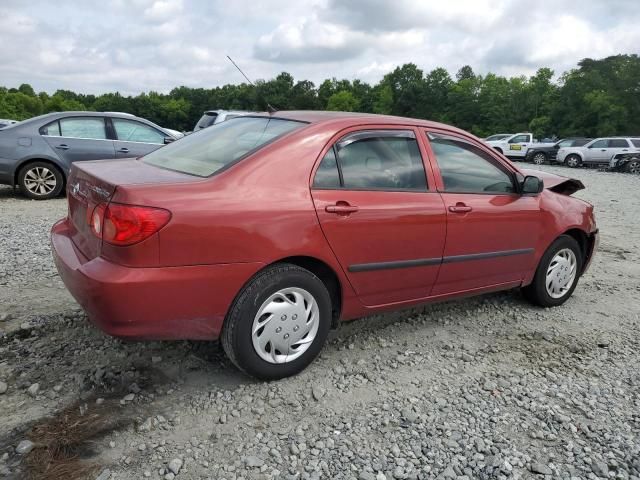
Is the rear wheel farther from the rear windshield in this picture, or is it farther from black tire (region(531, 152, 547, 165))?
the rear windshield

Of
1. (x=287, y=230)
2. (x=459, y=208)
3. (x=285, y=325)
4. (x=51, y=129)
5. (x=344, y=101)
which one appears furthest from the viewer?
(x=344, y=101)

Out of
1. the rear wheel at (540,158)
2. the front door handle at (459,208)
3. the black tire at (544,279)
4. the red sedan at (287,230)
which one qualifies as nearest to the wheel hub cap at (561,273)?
the black tire at (544,279)

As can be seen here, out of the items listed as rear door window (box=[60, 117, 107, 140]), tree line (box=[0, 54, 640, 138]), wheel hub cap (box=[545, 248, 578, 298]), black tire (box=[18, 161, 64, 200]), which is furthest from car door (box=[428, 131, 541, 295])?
tree line (box=[0, 54, 640, 138])

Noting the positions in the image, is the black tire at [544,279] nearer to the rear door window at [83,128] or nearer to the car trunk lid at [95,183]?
the car trunk lid at [95,183]

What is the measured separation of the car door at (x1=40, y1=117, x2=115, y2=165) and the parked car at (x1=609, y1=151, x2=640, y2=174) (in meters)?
20.7

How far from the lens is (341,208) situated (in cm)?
Result: 308

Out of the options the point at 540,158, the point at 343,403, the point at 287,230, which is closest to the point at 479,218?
the point at 287,230

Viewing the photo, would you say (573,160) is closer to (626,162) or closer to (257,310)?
(626,162)

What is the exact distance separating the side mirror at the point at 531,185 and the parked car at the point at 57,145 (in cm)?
696

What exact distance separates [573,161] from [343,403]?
25.9m

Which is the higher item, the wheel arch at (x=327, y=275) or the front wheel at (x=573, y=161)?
the wheel arch at (x=327, y=275)

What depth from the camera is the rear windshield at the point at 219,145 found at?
10.0 ft

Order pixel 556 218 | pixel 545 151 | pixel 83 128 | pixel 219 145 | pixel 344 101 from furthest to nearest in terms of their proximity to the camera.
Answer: pixel 344 101, pixel 545 151, pixel 83 128, pixel 556 218, pixel 219 145

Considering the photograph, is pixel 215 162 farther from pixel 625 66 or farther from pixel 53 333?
pixel 625 66
